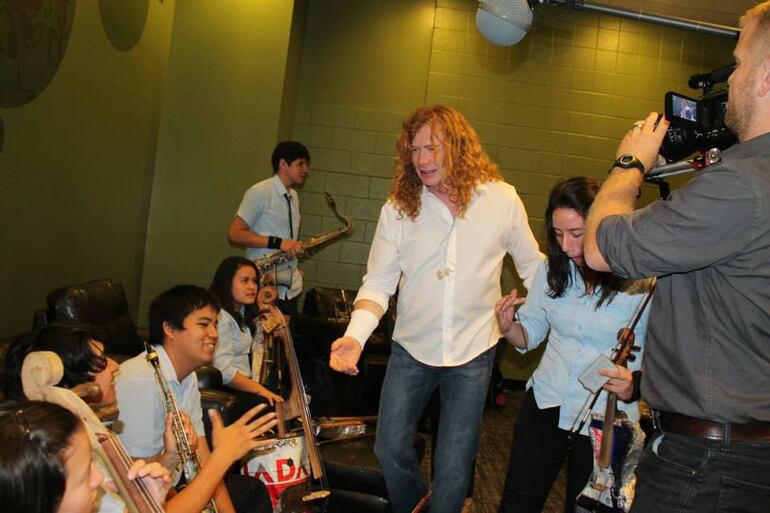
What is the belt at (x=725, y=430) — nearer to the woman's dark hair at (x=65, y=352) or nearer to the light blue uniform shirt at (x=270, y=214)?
the woman's dark hair at (x=65, y=352)

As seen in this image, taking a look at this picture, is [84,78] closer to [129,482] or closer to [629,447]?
[129,482]

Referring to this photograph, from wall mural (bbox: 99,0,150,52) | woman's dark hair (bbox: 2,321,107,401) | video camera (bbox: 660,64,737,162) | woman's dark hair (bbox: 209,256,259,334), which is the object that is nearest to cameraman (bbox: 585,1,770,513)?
video camera (bbox: 660,64,737,162)

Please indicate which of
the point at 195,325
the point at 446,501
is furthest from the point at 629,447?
the point at 195,325

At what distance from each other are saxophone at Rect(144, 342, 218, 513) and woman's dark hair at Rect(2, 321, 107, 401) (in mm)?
150

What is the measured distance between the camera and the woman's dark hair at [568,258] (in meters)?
2.22

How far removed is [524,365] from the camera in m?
6.87

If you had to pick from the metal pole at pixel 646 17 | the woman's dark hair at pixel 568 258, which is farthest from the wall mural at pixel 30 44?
the woman's dark hair at pixel 568 258

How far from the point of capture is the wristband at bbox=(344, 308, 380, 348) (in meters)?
2.42

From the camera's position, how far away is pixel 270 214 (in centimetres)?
501

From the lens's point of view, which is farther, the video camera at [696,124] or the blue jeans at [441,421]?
the blue jeans at [441,421]

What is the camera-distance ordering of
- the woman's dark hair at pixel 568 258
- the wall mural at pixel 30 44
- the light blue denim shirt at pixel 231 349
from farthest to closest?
1. the light blue denim shirt at pixel 231 349
2. the wall mural at pixel 30 44
3. the woman's dark hair at pixel 568 258

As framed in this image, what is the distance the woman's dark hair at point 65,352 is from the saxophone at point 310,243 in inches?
100

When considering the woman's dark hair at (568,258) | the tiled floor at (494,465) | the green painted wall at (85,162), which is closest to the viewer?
the woman's dark hair at (568,258)

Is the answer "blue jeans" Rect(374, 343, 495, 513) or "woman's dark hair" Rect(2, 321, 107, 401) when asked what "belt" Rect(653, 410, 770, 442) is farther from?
"woman's dark hair" Rect(2, 321, 107, 401)
